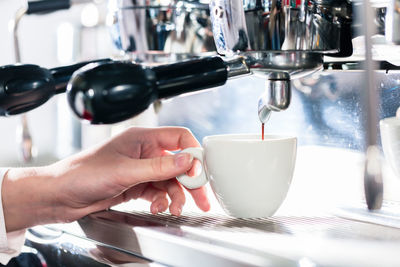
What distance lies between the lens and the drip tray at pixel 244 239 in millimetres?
372

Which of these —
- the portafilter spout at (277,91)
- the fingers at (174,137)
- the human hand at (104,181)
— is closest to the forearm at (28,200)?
the human hand at (104,181)

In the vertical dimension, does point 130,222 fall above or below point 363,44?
below

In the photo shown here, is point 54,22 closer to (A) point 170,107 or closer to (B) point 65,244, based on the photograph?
(A) point 170,107

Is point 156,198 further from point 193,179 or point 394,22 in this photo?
point 394,22

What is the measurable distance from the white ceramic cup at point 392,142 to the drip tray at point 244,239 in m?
0.08

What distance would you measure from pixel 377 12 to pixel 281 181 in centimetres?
15

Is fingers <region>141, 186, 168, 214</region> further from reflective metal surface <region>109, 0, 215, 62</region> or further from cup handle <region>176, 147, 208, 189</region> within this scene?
reflective metal surface <region>109, 0, 215, 62</region>

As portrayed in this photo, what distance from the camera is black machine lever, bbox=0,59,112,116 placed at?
48 cm

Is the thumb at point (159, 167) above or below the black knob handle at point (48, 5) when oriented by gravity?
below

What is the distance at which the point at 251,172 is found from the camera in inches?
18.4

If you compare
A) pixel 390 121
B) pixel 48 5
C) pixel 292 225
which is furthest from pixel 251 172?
pixel 48 5

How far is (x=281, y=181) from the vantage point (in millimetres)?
479

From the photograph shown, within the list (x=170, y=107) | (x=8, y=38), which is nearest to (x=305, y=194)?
(x=170, y=107)

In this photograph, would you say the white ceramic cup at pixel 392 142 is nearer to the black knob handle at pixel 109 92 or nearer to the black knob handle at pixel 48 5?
the black knob handle at pixel 109 92
